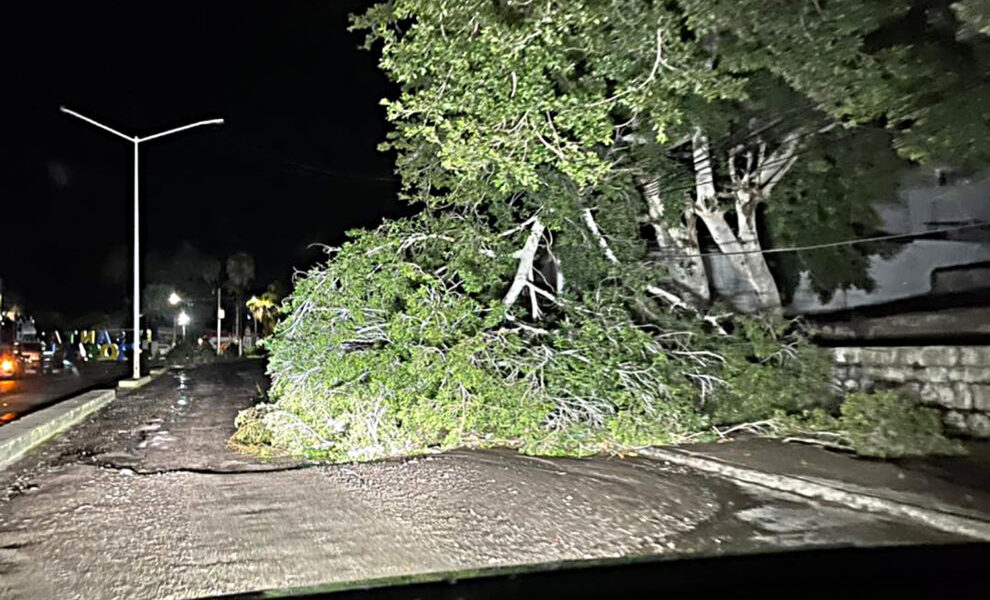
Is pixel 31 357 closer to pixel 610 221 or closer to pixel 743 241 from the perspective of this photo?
pixel 610 221

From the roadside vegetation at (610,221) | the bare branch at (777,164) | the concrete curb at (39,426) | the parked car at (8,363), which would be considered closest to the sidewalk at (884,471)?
the roadside vegetation at (610,221)

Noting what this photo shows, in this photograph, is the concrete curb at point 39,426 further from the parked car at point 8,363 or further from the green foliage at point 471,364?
the parked car at point 8,363

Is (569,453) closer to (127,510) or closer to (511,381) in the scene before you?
(511,381)

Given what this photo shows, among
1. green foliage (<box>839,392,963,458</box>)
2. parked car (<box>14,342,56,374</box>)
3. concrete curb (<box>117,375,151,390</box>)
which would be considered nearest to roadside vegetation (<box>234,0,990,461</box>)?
green foliage (<box>839,392,963,458</box>)

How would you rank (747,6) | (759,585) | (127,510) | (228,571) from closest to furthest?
(759,585)
(228,571)
(127,510)
(747,6)

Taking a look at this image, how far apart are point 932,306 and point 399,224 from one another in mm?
12129

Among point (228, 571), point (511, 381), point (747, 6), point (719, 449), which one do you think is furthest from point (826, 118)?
point (228, 571)

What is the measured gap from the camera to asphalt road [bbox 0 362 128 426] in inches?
710

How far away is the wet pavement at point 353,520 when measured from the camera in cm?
584

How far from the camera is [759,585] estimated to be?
5.31 m

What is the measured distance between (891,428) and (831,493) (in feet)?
8.87

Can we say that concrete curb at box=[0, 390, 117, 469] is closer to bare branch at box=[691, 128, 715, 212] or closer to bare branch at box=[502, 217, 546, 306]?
bare branch at box=[502, 217, 546, 306]

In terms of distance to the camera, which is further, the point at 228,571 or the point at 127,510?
the point at 127,510

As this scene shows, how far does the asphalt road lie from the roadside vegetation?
8475 millimetres
